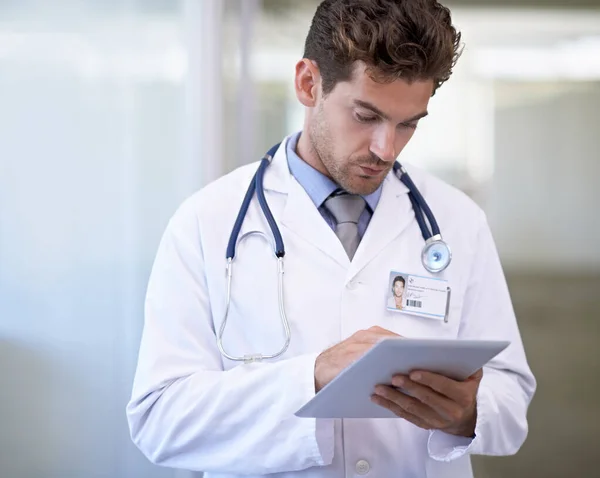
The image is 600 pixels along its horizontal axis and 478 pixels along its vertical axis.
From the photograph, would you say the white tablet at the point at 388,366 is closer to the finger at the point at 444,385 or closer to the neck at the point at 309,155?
the finger at the point at 444,385

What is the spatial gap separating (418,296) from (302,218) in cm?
26

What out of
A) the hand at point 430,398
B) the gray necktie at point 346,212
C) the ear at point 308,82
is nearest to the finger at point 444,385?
the hand at point 430,398

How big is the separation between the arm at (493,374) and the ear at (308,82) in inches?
17.1

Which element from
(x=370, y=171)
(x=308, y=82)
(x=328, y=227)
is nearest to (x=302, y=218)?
(x=328, y=227)

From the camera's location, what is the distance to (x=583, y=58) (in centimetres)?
238

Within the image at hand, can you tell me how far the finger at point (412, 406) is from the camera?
3.81 ft

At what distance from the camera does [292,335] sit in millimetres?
1378

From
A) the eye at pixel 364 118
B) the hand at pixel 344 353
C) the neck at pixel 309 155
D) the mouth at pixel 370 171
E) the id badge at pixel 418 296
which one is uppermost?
the eye at pixel 364 118

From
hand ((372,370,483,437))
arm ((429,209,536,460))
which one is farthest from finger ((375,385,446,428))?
arm ((429,209,536,460))

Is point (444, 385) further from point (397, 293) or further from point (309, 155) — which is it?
point (309, 155)

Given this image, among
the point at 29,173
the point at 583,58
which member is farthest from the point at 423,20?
the point at 583,58

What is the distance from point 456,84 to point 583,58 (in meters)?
0.41

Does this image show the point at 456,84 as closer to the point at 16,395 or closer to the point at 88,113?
the point at 88,113

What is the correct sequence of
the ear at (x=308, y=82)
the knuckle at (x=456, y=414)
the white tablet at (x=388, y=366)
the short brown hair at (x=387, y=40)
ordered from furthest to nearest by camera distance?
the ear at (x=308, y=82), the short brown hair at (x=387, y=40), the knuckle at (x=456, y=414), the white tablet at (x=388, y=366)
